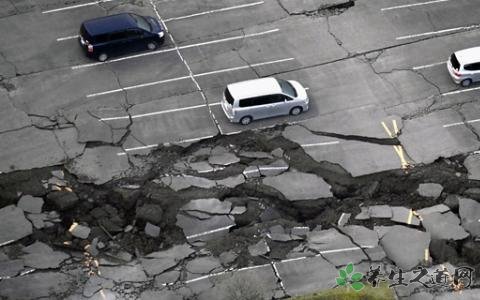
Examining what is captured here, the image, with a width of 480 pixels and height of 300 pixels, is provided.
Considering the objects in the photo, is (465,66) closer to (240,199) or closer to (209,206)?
(240,199)

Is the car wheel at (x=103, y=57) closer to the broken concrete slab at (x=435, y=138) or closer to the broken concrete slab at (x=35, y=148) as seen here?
the broken concrete slab at (x=35, y=148)

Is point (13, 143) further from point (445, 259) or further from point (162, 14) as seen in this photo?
point (445, 259)

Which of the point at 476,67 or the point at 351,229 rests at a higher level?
the point at 476,67

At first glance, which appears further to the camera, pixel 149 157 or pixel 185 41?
pixel 185 41

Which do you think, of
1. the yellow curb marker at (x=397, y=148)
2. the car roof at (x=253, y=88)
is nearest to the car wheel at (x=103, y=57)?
the car roof at (x=253, y=88)

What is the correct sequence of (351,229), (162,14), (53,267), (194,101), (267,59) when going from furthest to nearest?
(162,14) → (267,59) → (194,101) → (351,229) → (53,267)

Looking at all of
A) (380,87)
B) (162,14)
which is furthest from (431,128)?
(162,14)
